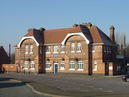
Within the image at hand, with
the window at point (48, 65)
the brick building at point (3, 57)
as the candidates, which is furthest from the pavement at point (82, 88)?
the brick building at point (3, 57)

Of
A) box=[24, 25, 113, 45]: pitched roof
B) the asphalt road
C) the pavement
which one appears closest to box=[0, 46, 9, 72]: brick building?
box=[24, 25, 113, 45]: pitched roof

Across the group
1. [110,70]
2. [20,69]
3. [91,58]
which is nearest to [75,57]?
[91,58]

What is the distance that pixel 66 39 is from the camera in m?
68.8

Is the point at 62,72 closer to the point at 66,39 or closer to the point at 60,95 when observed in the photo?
the point at 66,39

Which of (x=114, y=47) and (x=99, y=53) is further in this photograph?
(x=114, y=47)

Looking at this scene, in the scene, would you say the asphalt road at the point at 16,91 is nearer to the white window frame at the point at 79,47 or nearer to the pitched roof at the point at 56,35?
the white window frame at the point at 79,47

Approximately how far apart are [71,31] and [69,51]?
436cm

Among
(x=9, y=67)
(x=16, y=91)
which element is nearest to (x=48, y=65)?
(x=9, y=67)

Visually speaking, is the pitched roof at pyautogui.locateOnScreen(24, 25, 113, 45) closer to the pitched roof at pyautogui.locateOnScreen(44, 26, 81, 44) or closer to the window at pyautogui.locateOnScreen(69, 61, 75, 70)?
the pitched roof at pyautogui.locateOnScreen(44, 26, 81, 44)

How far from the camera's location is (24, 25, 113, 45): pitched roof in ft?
219

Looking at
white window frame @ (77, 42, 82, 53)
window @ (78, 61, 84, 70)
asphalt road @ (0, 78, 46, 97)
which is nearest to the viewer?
asphalt road @ (0, 78, 46, 97)

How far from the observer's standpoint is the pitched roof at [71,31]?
6681cm

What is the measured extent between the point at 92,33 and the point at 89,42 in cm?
394

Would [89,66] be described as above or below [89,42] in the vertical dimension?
below
